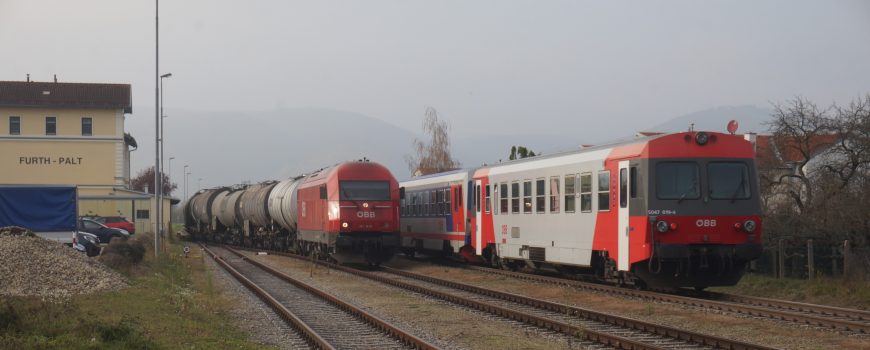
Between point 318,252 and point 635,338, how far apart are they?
70.0 ft

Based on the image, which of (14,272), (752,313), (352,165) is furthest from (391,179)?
(752,313)

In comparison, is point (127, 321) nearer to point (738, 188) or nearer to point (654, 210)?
point (654, 210)

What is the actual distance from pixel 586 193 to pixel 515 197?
4.52 meters

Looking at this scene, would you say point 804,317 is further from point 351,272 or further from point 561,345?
point 351,272

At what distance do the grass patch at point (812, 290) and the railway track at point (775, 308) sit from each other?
145cm

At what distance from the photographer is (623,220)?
60.6 ft

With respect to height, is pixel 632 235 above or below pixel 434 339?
above

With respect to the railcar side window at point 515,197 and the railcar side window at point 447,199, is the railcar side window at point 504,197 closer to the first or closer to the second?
the railcar side window at point 515,197

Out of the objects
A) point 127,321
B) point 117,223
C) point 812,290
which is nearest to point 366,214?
point 812,290

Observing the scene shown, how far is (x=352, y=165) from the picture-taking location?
99.7ft

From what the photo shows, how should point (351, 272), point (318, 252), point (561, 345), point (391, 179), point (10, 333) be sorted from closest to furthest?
point (10, 333) < point (561, 345) < point (351, 272) < point (391, 179) < point (318, 252)

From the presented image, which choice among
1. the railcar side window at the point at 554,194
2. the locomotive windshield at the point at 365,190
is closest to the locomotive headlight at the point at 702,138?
the railcar side window at the point at 554,194

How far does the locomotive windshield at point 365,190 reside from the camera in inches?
1171

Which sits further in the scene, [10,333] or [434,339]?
[434,339]
